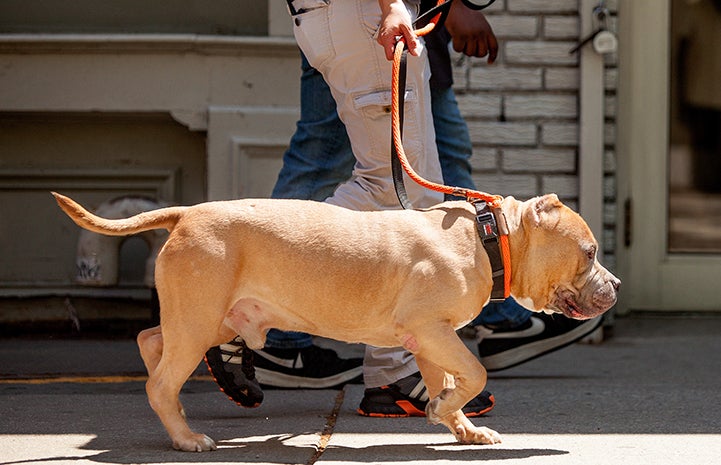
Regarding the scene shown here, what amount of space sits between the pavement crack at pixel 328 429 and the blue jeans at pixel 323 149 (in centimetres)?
25

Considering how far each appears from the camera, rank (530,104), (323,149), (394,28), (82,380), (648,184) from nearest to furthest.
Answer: (394,28)
(323,149)
(82,380)
(530,104)
(648,184)

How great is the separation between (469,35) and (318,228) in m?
1.46

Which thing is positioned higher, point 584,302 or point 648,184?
point 648,184

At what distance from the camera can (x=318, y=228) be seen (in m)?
3.23

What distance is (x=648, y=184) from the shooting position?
262 inches

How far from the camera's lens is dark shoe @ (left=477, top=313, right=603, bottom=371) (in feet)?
15.1

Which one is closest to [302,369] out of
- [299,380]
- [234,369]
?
[299,380]

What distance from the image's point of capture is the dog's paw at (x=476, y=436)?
133 inches

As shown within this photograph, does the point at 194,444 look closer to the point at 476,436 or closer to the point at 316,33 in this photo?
the point at 476,436

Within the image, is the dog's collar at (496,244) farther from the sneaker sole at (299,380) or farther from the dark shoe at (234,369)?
the sneaker sole at (299,380)

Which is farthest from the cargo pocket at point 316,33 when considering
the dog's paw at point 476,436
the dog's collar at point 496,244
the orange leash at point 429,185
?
the dog's paw at point 476,436

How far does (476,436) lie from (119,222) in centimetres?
120

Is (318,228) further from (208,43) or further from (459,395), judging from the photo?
(208,43)

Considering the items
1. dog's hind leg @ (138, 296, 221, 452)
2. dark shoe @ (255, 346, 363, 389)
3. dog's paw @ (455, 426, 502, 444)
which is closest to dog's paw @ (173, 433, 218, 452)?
dog's hind leg @ (138, 296, 221, 452)
